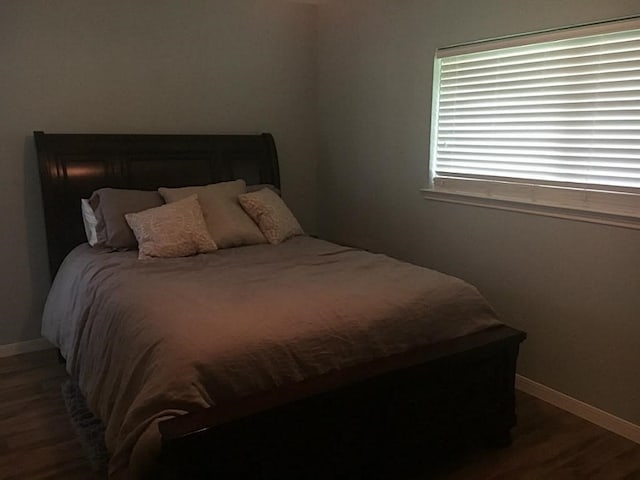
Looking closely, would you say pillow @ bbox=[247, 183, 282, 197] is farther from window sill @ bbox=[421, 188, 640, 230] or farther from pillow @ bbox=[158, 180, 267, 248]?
window sill @ bbox=[421, 188, 640, 230]

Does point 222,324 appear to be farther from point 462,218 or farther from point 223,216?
point 462,218

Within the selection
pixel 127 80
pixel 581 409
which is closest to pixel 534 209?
pixel 581 409

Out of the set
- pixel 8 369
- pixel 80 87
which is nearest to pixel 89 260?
pixel 8 369

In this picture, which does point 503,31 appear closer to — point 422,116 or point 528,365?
point 422,116

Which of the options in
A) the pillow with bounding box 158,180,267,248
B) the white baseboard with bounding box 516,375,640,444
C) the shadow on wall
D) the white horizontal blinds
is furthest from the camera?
the shadow on wall

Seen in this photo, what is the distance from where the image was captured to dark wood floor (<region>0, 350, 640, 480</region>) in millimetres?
2350

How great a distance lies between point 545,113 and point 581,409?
1.51 m

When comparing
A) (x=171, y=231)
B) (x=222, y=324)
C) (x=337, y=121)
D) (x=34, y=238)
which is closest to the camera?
(x=222, y=324)

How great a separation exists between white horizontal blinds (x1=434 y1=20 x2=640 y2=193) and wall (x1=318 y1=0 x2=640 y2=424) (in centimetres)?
13

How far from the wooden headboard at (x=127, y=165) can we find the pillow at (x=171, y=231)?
476 mm

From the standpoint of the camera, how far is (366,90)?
157 inches

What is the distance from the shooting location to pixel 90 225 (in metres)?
3.30

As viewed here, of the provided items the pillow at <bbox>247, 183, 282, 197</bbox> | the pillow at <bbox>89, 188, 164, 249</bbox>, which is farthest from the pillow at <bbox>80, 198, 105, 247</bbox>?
the pillow at <bbox>247, 183, 282, 197</bbox>

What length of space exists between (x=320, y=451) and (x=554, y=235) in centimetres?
164
